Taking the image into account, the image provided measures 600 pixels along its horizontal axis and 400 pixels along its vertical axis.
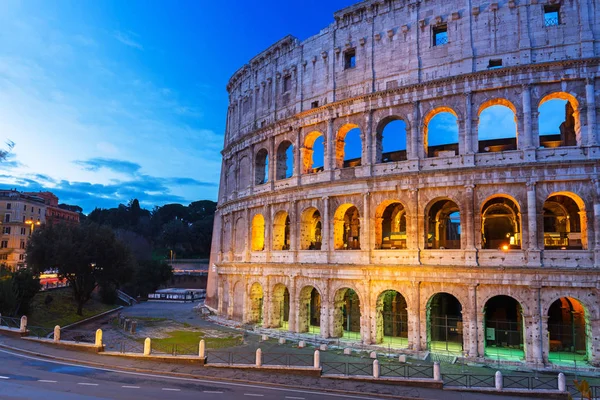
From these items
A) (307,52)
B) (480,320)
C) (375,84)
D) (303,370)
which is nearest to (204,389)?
(303,370)

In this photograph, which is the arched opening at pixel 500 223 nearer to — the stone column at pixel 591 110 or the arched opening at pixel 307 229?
the stone column at pixel 591 110

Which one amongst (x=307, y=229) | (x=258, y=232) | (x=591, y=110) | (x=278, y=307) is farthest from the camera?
(x=258, y=232)

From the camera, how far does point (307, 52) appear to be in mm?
31203

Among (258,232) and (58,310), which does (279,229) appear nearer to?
(258,232)

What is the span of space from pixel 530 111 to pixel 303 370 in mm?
16427

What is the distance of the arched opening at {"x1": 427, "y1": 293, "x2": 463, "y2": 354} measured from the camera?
24.2m

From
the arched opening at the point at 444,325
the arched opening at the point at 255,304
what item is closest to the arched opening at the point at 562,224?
the arched opening at the point at 444,325

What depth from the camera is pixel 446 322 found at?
81.1 ft

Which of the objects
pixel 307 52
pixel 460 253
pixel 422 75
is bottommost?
pixel 460 253

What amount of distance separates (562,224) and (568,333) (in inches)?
233

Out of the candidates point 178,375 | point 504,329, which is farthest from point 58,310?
point 504,329

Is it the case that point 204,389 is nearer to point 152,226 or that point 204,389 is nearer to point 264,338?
point 264,338

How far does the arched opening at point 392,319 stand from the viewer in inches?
1008

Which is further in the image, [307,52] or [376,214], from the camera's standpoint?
[307,52]
